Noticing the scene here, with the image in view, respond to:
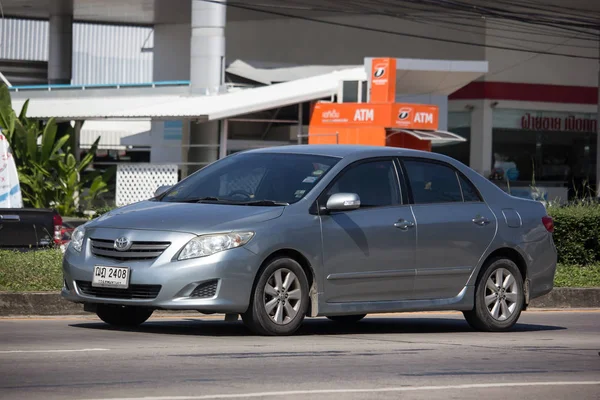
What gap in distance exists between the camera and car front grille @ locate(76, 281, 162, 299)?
380 inches

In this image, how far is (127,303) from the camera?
9.76 meters

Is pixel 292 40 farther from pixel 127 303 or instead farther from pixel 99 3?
pixel 127 303

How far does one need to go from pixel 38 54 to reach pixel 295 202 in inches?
2048

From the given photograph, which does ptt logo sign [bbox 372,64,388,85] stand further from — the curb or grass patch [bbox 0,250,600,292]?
the curb

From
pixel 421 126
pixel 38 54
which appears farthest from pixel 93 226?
pixel 38 54

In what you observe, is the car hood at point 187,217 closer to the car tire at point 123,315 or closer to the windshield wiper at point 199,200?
the windshield wiper at point 199,200

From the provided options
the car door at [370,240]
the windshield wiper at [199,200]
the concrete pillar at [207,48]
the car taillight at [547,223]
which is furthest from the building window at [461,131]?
the windshield wiper at [199,200]

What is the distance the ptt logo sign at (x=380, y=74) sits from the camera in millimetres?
33188

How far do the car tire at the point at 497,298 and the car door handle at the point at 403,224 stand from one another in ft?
3.46

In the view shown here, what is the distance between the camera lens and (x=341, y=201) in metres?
10.2

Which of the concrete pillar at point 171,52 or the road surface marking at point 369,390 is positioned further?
Answer: the concrete pillar at point 171,52

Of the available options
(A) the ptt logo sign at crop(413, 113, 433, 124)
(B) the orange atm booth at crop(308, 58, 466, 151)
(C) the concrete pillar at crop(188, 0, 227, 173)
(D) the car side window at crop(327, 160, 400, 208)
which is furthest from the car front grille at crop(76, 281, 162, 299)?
(C) the concrete pillar at crop(188, 0, 227, 173)

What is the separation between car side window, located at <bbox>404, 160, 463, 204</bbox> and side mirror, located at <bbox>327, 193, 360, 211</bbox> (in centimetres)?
101

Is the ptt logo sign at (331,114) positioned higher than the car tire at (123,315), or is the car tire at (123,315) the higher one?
the ptt logo sign at (331,114)
